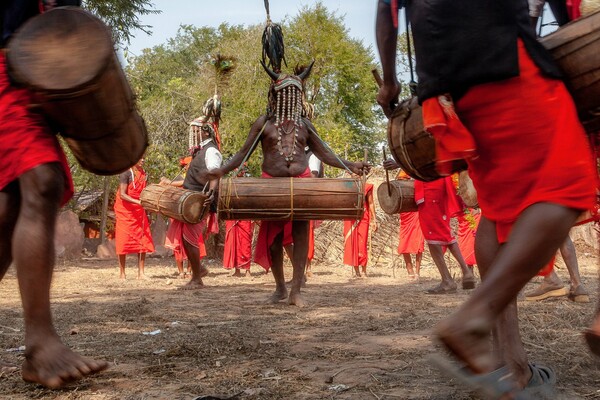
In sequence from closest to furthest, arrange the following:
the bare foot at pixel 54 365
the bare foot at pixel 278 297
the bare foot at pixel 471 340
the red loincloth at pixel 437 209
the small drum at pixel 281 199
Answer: the bare foot at pixel 471 340, the bare foot at pixel 54 365, the small drum at pixel 281 199, the bare foot at pixel 278 297, the red loincloth at pixel 437 209

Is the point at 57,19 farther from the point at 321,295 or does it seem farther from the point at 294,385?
the point at 321,295

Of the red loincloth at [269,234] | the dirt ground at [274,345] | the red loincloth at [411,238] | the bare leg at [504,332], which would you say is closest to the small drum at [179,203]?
the dirt ground at [274,345]

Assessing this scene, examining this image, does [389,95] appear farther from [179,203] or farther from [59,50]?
[179,203]

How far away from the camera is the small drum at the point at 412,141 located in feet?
9.07

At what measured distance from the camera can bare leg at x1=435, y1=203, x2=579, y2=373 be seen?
198cm

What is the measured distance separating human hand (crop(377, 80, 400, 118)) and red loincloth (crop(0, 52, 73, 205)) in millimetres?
1372

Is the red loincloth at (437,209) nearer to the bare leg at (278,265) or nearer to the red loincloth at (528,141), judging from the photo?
the bare leg at (278,265)

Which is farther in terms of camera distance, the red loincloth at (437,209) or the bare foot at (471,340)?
the red loincloth at (437,209)

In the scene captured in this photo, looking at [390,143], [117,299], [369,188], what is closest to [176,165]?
[369,188]

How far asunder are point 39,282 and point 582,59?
216cm

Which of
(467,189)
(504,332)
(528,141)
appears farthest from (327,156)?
(528,141)

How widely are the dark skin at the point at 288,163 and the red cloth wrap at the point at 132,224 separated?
4.55 m

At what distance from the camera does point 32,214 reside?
2.59m

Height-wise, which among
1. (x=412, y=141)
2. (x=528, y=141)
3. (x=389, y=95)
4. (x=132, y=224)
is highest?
(x=389, y=95)
